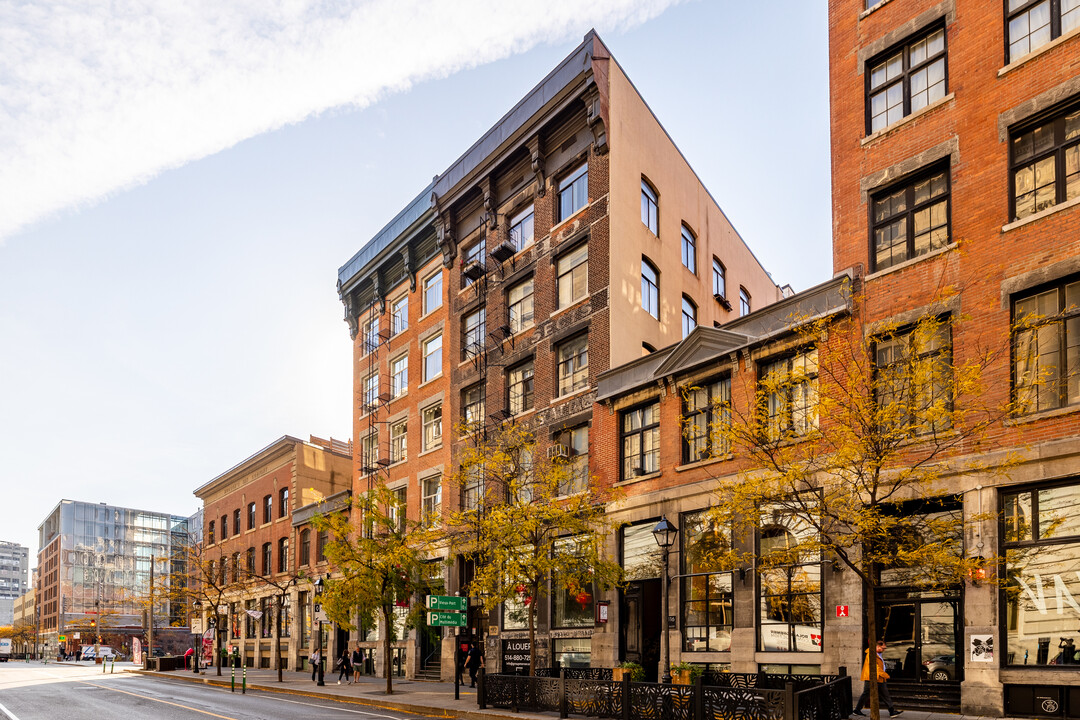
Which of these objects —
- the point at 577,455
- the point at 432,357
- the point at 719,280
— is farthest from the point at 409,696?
the point at 719,280

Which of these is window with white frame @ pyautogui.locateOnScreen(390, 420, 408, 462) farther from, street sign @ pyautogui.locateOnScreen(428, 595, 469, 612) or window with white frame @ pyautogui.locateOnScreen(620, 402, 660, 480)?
street sign @ pyautogui.locateOnScreen(428, 595, 469, 612)

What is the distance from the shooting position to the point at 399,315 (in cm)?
4803

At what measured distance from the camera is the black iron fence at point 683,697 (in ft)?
55.8

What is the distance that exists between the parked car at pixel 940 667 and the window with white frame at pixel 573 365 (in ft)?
49.4

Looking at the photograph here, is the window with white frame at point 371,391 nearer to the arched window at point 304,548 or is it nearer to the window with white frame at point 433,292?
the window with white frame at point 433,292

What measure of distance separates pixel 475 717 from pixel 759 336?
1265cm

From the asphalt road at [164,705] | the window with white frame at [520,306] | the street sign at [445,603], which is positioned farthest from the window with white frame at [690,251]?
the asphalt road at [164,705]

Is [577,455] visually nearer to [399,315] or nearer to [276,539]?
[399,315]

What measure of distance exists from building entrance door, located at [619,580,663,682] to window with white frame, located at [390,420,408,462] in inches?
740

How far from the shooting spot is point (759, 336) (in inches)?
1001

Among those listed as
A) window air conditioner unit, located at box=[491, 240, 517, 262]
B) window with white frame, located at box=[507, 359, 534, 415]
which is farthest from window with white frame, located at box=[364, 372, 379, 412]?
window air conditioner unit, located at box=[491, 240, 517, 262]

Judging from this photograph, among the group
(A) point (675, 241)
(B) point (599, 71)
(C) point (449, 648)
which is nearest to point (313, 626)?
(C) point (449, 648)

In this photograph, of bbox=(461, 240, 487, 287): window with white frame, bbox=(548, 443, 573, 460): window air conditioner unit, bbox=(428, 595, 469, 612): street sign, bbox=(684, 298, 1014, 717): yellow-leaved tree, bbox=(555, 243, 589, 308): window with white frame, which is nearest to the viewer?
bbox=(684, 298, 1014, 717): yellow-leaved tree

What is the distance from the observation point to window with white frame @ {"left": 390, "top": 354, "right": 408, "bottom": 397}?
46656mm
